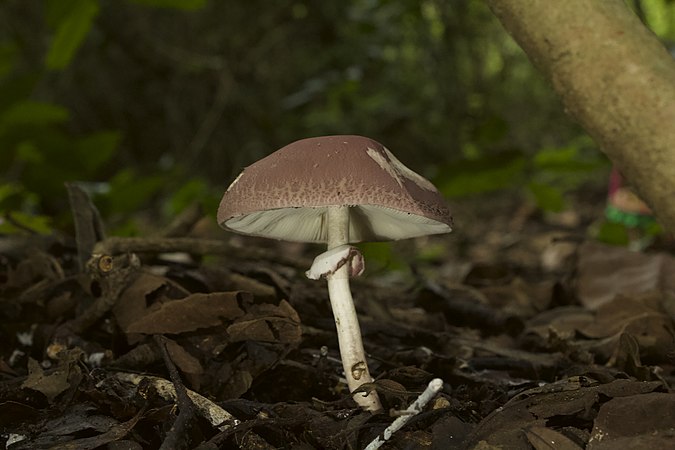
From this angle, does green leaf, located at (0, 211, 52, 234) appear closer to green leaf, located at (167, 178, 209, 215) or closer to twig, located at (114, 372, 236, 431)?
green leaf, located at (167, 178, 209, 215)

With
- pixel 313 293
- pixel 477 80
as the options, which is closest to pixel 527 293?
pixel 313 293

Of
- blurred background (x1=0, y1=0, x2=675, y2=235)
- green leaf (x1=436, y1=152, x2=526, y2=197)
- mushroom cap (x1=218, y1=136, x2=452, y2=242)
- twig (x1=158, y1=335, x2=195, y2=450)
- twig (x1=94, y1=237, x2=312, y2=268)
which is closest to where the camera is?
twig (x1=158, y1=335, x2=195, y2=450)

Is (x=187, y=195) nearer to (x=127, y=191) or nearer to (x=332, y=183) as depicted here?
(x=127, y=191)

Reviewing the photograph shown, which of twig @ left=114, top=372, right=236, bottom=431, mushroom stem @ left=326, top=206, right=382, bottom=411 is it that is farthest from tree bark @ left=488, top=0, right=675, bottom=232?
twig @ left=114, top=372, right=236, bottom=431

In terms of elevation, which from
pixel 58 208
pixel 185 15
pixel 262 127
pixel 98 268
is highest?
pixel 185 15

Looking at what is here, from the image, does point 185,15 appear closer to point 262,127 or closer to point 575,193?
point 262,127

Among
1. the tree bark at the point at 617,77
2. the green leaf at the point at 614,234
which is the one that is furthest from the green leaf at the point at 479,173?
the tree bark at the point at 617,77
